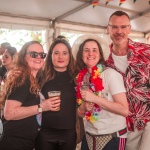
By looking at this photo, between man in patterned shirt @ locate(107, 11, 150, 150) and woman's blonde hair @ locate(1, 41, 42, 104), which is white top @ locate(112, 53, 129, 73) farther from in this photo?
woman's blonde hair @ locate(1, 41, 42, 104)

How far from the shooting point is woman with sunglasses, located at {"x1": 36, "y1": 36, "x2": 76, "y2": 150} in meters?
2.21

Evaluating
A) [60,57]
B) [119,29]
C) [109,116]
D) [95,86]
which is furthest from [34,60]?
[119,29]

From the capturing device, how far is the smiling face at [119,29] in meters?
2.44

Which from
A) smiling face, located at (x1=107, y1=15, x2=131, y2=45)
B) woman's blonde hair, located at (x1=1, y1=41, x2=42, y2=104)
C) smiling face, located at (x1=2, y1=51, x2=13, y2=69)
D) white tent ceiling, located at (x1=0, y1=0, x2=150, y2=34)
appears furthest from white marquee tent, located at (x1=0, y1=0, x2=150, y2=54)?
woman's blonde hair, located at (x1=1, y1=41, x2=42, y2=104)

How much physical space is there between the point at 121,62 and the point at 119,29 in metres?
0.40

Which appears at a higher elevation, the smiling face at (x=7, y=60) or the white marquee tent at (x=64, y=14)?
the white marquee tent at (x=64, y=14)

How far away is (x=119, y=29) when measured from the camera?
2480mm

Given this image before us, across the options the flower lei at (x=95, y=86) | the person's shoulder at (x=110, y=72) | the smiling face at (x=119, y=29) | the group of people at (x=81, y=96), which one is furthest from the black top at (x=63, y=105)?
A: the smiling face at (x=119, y=29)

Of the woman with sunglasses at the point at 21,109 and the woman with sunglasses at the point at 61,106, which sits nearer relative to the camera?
the woman with sunglasses at the point at 21,109

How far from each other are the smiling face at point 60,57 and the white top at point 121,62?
523 millimetres

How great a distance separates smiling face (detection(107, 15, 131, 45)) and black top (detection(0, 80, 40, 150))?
1117mm

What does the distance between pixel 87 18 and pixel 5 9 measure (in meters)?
2.57

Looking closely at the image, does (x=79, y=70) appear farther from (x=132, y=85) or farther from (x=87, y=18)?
(x=87, y=18)

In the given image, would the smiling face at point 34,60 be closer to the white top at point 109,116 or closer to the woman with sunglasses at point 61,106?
the woman with sunglasses at point 61,106
